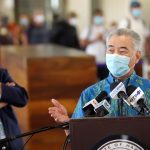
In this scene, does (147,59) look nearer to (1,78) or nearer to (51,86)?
(51,86)

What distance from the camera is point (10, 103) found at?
3248mm

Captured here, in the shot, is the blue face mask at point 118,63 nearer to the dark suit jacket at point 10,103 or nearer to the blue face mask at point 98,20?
the dark suit jacket at point 10,103

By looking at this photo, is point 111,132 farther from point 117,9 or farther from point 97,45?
point 117,9

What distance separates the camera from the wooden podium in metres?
2.10

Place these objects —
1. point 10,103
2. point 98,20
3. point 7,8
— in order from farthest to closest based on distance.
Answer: point 7,8 < point 98,20 < point 10,103

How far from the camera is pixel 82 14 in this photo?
1669cm

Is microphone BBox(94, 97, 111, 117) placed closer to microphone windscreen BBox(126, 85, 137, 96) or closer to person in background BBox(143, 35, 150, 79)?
microphone windscreen BBox(126, 85, 137, 96)

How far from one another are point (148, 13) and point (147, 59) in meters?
4.93

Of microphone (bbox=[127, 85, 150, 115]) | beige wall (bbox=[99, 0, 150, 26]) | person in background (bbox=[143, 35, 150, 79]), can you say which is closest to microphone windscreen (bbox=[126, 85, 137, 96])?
microphone (bbox=[127, 85, 150, 115])

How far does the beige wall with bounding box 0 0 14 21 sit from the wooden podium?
18.3 meters

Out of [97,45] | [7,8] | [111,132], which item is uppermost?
[7,8]

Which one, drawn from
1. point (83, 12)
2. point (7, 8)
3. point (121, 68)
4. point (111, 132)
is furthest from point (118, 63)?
point (7, 8)

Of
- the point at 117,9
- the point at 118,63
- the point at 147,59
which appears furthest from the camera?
the point at 117,9

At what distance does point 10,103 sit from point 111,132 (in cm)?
125
